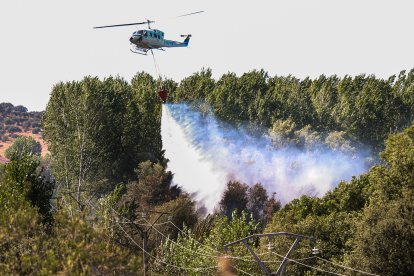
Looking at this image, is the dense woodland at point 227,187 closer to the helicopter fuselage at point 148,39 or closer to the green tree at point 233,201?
the green tree at point 233,201

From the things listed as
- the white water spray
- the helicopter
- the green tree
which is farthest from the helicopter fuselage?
the white water spray

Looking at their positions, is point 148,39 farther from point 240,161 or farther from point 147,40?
point 240,161

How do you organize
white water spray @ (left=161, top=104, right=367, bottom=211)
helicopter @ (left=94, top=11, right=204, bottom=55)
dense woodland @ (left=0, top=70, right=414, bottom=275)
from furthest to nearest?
white water spray @ (left=161, top=104, right=367, bottom=211)
helicopter @ (left=94, top=11, right=204, bottom=55)
dense woodland @ (left=0, top=70, right=414, bottom=275)

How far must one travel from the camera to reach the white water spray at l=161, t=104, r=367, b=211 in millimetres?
129000

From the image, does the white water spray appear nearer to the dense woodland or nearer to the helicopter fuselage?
Result: the dense woodland

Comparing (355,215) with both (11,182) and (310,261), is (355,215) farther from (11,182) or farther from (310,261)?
(11,182)

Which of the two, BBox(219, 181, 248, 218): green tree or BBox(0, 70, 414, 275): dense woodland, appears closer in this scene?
BBox(0, 70, 414, 275): dense woodland

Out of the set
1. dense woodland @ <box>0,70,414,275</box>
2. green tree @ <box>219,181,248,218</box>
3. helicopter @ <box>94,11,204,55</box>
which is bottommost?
green tree @ <box>219,181,248,218</box>

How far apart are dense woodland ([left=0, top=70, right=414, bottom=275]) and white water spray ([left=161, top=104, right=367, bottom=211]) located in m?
2.41

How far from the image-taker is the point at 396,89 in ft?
457

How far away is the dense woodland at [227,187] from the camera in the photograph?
5681cm

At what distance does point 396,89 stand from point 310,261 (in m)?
80.9

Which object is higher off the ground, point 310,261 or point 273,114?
point 273,114

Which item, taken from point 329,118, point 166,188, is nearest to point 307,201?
point 166,188
